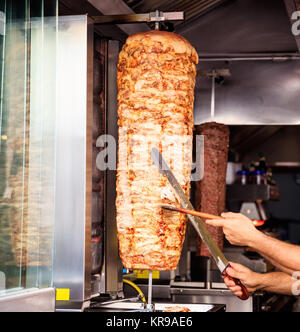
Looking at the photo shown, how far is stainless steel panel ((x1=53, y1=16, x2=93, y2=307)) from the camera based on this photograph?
2395 millimetres

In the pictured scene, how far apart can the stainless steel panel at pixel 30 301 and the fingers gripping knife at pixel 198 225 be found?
633 mm

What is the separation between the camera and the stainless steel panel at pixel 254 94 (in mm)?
4590

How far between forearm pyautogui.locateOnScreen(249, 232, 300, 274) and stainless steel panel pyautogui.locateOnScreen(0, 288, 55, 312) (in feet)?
2.72

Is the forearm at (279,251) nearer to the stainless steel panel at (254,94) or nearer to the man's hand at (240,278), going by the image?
the man's hand at (240,278)

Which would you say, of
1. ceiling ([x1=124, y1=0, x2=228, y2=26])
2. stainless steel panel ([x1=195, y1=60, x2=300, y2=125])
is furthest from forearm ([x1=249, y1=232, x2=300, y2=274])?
stainless steel panel ([x1=195, y1=60, x2=300, y2=125])

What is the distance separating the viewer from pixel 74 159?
245 cm

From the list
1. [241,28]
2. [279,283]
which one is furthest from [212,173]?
[279,283]

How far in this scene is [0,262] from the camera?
193cm

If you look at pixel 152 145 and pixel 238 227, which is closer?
pixel 238 227

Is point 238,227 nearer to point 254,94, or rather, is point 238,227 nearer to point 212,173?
point 212,173

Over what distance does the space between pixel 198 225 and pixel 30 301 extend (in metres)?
0.70

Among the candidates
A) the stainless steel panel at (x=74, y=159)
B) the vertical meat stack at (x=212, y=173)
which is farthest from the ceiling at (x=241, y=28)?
the stainless steel panel at (x=74, y=159)
